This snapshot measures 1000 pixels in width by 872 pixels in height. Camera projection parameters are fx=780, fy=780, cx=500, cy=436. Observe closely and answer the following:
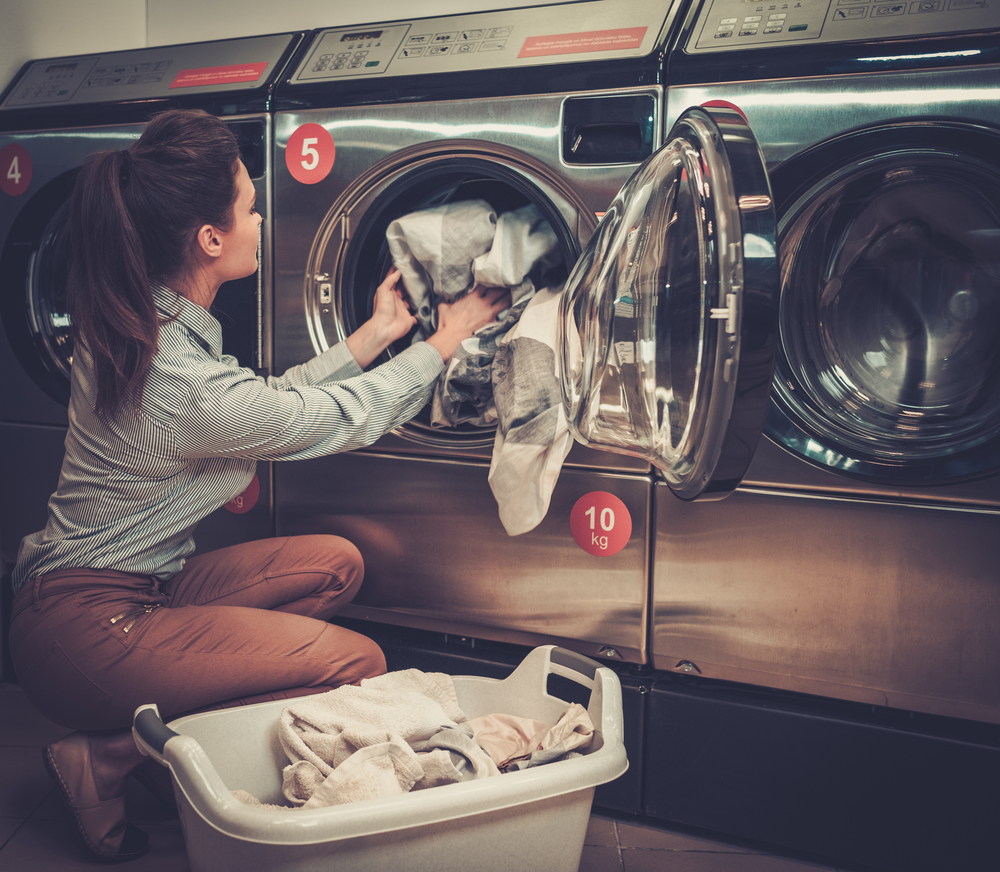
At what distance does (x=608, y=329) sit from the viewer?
116 cm

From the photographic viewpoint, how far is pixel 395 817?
87 centimetres

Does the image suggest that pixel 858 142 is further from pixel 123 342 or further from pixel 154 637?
pixel 154 637

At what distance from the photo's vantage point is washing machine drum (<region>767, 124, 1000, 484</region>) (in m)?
1.15

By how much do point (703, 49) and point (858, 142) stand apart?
285 mm

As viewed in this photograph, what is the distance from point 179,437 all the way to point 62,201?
3.17 ft

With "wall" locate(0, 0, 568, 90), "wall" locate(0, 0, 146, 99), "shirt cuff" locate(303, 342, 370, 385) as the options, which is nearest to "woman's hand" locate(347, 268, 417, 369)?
"shirt cuff" locate(303, 342, 370, 385)

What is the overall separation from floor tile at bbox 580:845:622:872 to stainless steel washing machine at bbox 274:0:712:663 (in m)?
0.31

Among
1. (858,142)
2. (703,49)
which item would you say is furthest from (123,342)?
(858,142)

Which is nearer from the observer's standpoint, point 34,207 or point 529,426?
point 529,426

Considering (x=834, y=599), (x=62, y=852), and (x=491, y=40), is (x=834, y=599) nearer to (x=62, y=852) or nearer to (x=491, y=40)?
(x=491, y=40)

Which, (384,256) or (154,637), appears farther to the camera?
(384,256)

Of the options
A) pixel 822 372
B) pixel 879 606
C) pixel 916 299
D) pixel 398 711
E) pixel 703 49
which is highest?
pixel 703 49

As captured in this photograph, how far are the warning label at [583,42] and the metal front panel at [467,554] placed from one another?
0.72 metres

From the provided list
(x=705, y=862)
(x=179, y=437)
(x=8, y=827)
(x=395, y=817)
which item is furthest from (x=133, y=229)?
(x=705, y=862)
